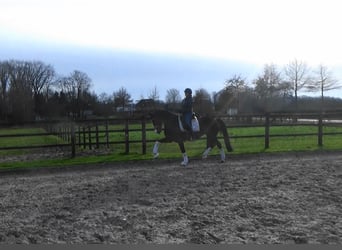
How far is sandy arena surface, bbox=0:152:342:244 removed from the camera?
520 centimetres

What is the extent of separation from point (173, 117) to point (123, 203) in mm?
6010

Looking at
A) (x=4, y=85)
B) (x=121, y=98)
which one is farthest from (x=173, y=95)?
(x=4, y=85)

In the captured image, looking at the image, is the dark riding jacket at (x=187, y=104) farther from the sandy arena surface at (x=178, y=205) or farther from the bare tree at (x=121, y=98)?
the bare tree at (x=121, y=98)

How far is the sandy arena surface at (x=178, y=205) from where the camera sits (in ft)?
17.0

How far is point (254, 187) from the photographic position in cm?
832

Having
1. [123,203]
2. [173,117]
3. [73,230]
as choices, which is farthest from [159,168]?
[73,230]

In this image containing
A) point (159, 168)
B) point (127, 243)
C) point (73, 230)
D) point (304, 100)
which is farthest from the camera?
point (304, 100)

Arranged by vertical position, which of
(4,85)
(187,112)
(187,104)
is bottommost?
(187,112)

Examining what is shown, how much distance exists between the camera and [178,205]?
22.7 ft

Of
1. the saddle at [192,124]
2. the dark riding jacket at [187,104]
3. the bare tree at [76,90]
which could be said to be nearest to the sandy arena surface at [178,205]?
the saddle at [192,124]

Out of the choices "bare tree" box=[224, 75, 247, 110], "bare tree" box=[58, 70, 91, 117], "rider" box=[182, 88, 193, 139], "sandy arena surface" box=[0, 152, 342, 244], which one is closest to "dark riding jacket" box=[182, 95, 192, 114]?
"rider" box=[182, 88, 193, 139]

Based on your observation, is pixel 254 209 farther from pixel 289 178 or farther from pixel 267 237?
pixel 289 178

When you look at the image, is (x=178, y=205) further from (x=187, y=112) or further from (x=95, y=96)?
(x=95, y=96)

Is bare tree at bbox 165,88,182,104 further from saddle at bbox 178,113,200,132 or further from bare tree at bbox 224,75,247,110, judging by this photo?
saddle at bbox 178,113,200,132
